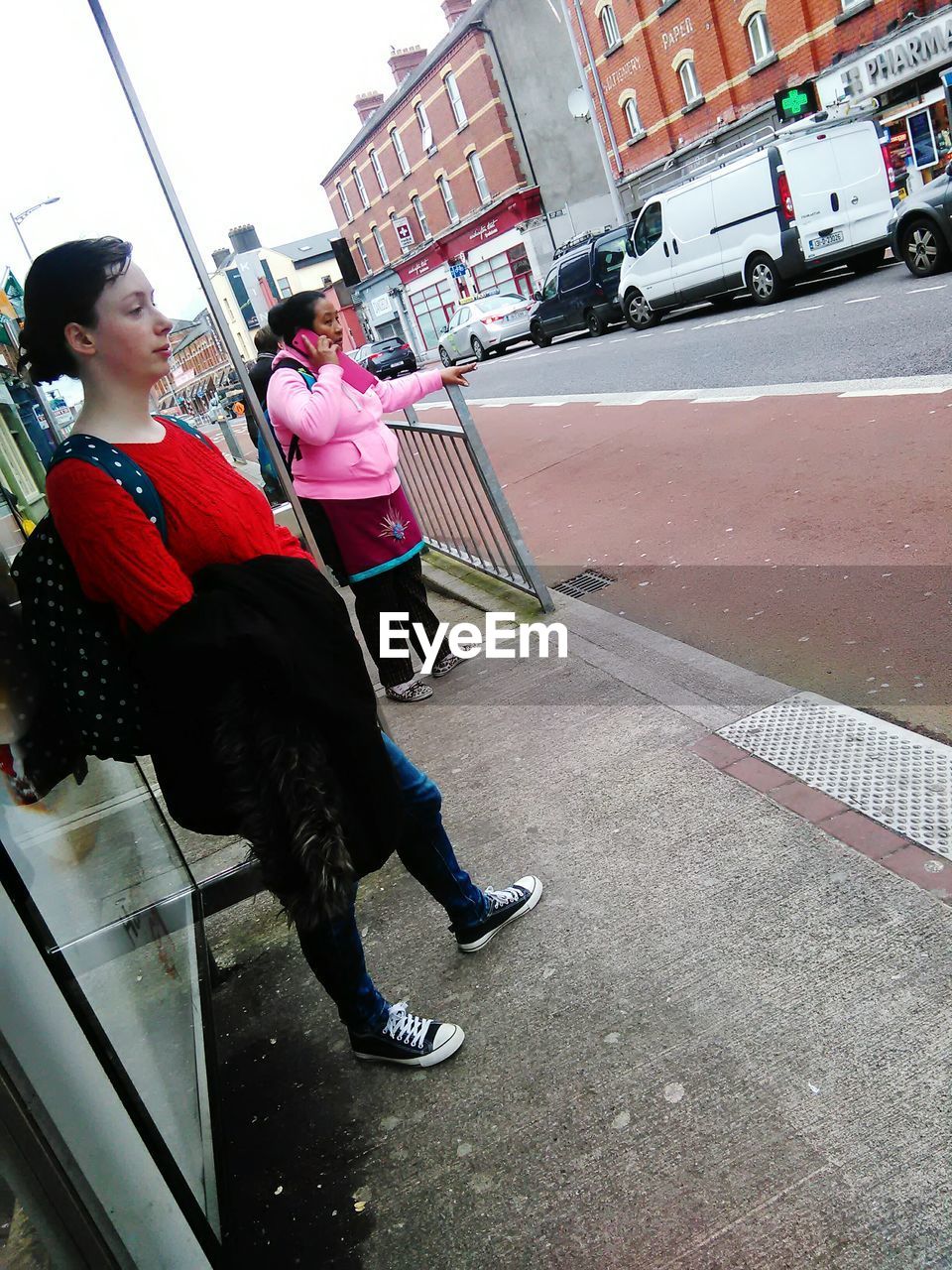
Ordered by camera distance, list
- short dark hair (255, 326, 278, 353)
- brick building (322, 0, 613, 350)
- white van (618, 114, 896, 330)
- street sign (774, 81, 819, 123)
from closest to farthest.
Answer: short dark hair (255, 326, 278, 353) → white van (618, 114, 896, 330) → street sign (774, 81, 819, 123) → brick building (322, 0, 613, 350)

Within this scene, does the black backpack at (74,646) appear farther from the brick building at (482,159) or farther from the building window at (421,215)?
the building window at (421,215)

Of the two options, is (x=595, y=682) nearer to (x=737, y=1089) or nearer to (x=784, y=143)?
(x=737, y=1089)

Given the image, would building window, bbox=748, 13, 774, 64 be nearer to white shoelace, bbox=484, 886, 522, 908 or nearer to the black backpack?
white shoelace, bbox=484, 886, 522, 908

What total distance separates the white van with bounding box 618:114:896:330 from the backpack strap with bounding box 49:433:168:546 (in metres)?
15.0

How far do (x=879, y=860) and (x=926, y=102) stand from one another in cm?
2306

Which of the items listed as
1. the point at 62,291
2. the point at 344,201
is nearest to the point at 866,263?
the point at 62,291

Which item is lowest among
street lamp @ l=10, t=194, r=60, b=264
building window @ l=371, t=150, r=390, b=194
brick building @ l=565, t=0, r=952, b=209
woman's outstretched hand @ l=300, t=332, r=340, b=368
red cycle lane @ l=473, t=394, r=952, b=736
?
red cycle lane @ l=473, t=394, r=952, b=736

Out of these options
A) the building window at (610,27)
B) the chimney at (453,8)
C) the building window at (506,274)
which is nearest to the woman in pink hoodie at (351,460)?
the building window at (610,27)

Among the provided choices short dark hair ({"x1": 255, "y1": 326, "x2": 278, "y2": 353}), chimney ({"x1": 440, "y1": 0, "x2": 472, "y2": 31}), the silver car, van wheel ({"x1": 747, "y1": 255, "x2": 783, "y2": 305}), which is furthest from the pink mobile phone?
chimney ({"x1": 440, "y1": 0, "x2": 472, "y2": 31})

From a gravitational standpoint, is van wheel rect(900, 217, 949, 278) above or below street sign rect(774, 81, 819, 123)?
below

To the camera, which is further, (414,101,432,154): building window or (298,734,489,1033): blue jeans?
(414,101,432,154): building window

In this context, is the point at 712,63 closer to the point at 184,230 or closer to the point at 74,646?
the point at 184,230

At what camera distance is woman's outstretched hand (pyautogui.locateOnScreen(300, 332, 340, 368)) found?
3.76 metres

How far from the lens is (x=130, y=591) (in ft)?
5.65
